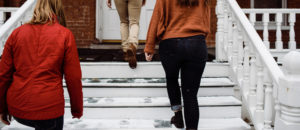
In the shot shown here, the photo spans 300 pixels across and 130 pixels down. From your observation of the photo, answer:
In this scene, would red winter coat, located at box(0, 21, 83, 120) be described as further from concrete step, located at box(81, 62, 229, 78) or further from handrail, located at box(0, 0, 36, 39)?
concrete step, located at box(81, 62, 229, 78)

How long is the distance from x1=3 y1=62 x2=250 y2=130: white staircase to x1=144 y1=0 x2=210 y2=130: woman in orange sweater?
62 centimetres

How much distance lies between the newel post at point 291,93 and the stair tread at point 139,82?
1230 mm

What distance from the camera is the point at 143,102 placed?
301cm

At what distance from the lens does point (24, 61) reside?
1.52 metres

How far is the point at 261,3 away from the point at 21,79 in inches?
275

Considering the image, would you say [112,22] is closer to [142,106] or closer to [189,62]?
[142,106]

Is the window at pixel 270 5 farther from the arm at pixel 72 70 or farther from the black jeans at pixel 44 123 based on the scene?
the black jeans at pixel 44 123

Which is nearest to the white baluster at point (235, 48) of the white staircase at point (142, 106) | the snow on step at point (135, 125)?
the white staircase at point (142, 106)

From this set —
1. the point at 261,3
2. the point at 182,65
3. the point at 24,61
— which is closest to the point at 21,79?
the point at 24,61

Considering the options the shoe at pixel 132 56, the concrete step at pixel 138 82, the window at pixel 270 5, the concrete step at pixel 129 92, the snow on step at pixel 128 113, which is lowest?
the snow on step at pixel 128 113

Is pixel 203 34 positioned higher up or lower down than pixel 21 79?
higher up

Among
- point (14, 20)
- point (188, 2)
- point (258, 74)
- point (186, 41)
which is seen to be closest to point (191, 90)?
point (186, 41)

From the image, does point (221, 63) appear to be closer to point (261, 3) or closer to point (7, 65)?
point (7, 65)

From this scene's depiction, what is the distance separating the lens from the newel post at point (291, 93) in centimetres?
195
